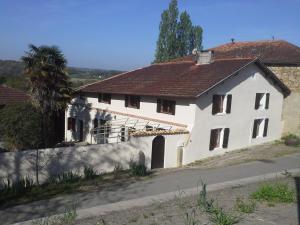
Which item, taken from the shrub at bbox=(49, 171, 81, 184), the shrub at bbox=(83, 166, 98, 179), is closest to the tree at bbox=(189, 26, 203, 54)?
the shrub at bbox=(83, 166, 98, 179)

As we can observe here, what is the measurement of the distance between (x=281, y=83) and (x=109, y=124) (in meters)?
14.2

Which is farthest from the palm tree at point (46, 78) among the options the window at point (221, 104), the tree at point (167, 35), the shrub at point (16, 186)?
the tree at point (167, 35)

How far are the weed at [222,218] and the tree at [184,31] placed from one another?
45.3 metres

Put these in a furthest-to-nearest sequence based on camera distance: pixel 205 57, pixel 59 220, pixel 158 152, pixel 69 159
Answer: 1. pixel 205 57
2. pixel 158 152
3. pixel 69 159
4. pixel 59 220

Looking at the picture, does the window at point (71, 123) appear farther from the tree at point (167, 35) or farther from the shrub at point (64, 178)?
the tree at point (167, 35)

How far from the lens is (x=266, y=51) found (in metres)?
34.8

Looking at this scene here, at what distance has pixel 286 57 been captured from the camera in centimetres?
3183

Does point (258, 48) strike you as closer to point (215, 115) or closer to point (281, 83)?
point (281, 83)

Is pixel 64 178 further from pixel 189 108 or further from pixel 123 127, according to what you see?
pixel 123 127

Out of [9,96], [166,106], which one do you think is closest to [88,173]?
[166,106]

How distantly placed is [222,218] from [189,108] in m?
15.5

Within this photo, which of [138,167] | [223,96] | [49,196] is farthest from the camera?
[223,96]

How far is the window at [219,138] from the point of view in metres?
26.0

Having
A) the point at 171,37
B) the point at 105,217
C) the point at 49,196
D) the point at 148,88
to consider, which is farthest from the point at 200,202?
the point at 171,37
